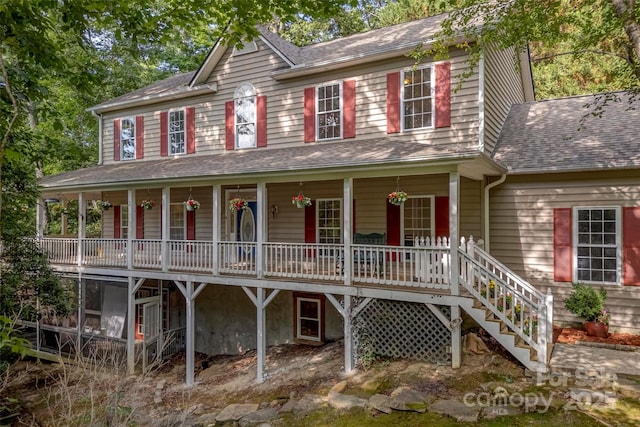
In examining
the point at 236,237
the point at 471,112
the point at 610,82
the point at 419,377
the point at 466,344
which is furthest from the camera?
the point at 610,82

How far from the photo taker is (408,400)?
21.1ft

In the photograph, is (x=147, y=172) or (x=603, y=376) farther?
(x=147, y=172)

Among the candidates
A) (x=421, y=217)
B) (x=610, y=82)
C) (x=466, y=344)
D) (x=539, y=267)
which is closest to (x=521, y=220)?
(x=539, y=267)

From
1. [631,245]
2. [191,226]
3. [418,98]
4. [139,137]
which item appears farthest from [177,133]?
[631,245]

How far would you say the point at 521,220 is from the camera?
388 inches

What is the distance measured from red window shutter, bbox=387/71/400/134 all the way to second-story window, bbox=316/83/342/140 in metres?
1.42

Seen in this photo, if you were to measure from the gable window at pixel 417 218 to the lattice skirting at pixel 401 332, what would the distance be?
8.68ft

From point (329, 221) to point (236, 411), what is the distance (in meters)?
5.90

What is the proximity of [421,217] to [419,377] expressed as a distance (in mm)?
4474

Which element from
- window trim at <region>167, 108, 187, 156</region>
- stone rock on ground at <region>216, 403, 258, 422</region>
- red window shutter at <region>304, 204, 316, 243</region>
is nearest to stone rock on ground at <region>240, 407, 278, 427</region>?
stone rock on ground at <region>216, 403, 258, 422</region>

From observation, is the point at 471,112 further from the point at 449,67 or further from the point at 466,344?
the point at 466,344

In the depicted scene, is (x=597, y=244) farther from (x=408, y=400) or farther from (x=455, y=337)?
(x=408, y=400)

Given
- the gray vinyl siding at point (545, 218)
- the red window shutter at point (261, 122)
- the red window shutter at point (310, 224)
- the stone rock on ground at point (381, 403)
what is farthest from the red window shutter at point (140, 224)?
the gray vinyl siding at point (545, 218)

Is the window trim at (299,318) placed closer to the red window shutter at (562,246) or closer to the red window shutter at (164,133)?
the red window shutter at (562,246)
